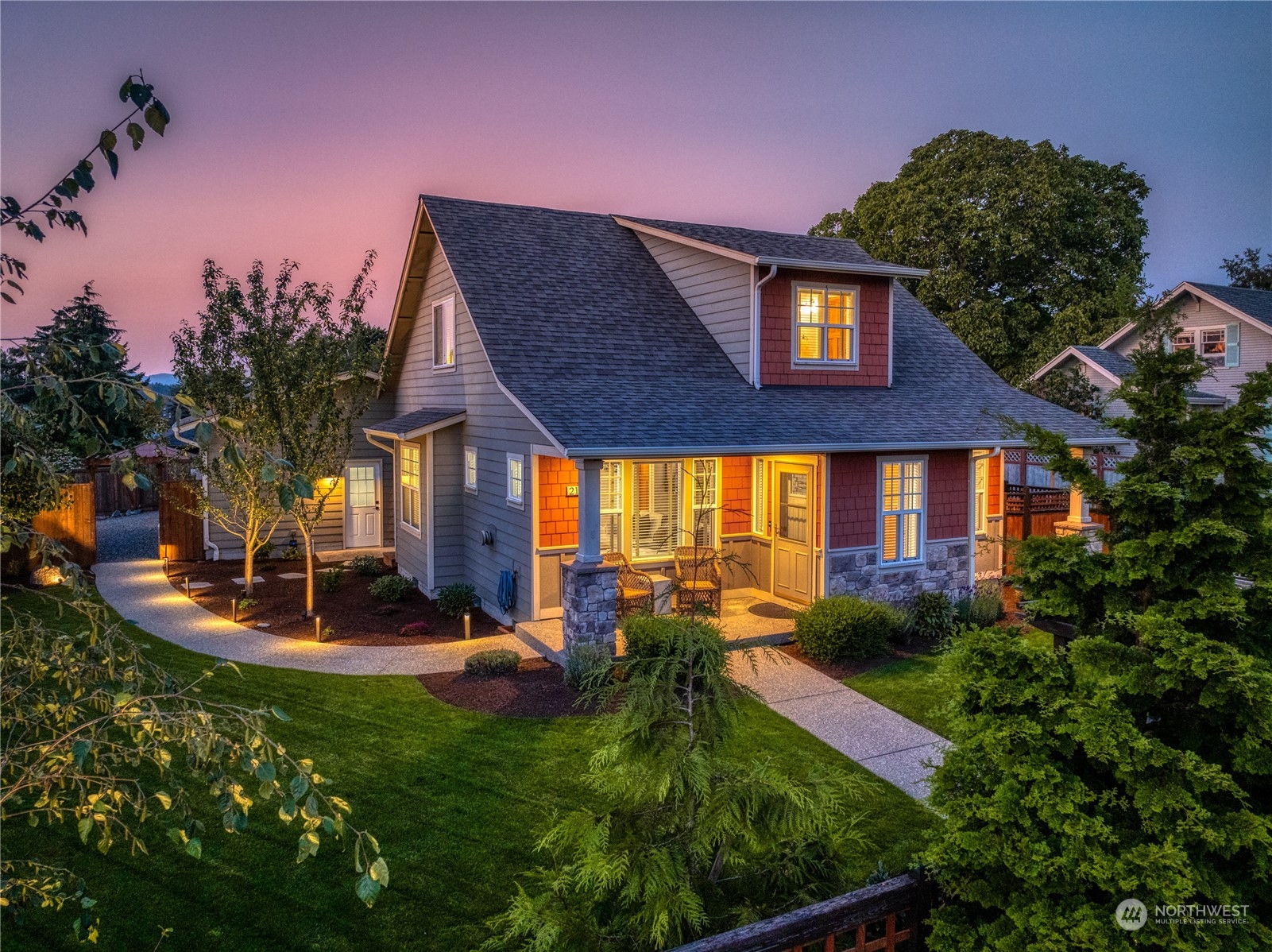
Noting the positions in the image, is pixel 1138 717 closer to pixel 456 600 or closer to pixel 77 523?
pixel 456 600

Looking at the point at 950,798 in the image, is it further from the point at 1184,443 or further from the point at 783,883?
the point at 1184,443

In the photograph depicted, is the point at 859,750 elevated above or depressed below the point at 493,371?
below

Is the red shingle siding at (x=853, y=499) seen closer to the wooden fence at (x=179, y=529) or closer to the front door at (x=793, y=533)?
the front door at (x=793, y=533)

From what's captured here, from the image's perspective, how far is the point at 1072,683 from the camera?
379cm

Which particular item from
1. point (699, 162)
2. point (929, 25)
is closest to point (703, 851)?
point (929, 25)

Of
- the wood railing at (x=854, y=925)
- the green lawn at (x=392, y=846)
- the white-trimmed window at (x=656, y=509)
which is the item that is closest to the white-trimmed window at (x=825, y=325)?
the white-trimmed window at (x=656, y=509)

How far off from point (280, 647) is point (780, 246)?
10851 mm

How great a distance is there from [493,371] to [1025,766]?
9.70m

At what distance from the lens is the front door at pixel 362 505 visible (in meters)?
18.9

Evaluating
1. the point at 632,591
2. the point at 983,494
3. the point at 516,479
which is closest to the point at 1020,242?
the point at 983,494

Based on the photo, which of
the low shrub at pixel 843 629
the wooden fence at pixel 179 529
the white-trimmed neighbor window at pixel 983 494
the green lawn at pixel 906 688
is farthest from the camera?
the wooden fence at pixel 179 529

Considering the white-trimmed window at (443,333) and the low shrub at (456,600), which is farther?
the white-trimmed window at (443,333)

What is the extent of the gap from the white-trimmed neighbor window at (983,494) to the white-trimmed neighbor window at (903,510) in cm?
300

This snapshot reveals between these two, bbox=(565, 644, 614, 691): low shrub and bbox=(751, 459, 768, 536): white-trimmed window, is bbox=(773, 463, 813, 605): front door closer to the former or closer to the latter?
bbox=(751, 459, 768, 536): white-trimmed window
